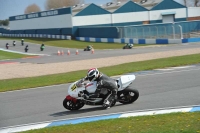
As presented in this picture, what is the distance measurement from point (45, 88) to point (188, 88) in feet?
22.9

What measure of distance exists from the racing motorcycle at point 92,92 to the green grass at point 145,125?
2.40m

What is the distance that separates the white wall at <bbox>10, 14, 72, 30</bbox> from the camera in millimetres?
71156

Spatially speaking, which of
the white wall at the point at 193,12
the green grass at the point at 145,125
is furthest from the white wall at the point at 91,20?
the green grass at the point at 145,125

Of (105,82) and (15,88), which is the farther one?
(15,88)

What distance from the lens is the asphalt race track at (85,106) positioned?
1148 cm

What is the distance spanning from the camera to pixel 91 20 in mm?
70688

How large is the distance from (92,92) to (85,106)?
1314 mm

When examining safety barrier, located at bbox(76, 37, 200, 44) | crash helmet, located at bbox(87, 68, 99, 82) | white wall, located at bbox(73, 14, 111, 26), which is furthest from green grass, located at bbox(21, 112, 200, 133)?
white wall, located at bbox(73, 14, 111, 26)

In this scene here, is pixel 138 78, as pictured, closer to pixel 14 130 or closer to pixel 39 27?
pixel 14 130

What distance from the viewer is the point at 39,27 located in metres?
83.9

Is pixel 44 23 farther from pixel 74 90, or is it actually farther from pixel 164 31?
pixel 74 90

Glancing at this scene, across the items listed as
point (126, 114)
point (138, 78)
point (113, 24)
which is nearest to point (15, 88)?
point (138, 78)

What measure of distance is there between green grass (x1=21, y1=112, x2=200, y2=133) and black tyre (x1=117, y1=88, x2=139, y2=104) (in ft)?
8.73

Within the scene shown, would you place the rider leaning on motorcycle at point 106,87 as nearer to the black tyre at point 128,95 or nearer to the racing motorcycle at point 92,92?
the racing motorcycle at point 92,92
